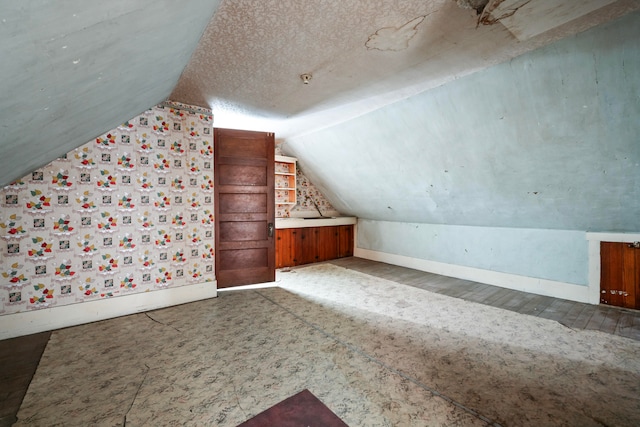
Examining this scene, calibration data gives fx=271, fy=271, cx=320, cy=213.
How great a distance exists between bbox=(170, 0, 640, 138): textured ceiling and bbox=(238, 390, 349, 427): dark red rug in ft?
8.15

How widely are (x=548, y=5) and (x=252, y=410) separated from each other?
3128 millimetres

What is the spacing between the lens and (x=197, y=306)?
11.1 ft

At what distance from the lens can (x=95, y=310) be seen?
9.66ft

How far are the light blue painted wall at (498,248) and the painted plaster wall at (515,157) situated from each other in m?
0.01

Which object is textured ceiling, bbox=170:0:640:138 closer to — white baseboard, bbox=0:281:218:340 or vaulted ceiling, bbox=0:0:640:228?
vaulted ceiling, bbox=0:0:640:228

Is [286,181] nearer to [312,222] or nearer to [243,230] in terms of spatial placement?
[312,222]

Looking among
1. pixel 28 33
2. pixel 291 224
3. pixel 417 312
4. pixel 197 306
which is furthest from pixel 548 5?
pixel 291 224

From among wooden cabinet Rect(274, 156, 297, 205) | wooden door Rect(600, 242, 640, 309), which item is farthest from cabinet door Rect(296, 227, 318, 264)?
wooden door Rect(600, 242, 640, 309)

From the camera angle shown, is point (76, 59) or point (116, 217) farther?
point (116, 217)

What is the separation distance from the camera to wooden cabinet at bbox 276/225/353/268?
551cm

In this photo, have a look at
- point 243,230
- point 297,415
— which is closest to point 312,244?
point 243,230

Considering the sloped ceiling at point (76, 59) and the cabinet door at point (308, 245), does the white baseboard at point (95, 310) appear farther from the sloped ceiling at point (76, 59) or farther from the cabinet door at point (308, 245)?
the cabinet door at point (308, 245)

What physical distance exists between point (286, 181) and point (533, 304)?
4713mm

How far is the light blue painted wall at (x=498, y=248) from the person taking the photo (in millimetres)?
3500
